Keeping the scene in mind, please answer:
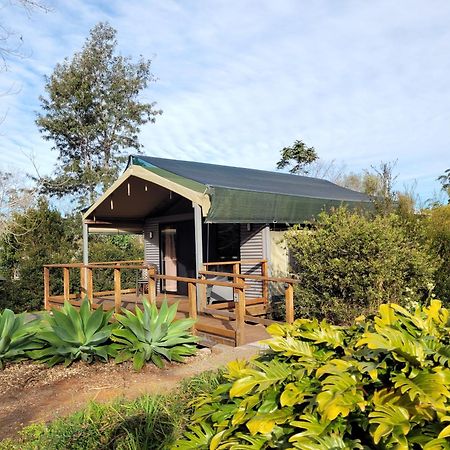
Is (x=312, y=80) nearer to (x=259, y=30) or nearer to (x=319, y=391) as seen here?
(x=259, y=30)

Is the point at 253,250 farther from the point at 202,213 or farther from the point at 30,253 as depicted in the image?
the point at 30,253

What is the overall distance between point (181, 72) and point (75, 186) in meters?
11.1

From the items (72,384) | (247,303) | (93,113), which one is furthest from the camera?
(93,113)

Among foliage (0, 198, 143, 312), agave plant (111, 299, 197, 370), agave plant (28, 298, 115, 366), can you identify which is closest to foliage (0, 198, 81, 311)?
foliage (0, 198, 143, 312)

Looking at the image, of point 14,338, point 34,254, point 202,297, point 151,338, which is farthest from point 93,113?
point 151,338

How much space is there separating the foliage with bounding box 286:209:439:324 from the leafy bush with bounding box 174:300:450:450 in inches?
191

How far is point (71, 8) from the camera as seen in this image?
9.41 metres

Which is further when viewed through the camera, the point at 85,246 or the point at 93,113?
the point at 93,113

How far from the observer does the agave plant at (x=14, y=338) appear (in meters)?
5.70

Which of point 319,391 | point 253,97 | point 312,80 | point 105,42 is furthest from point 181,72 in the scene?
point 319,391

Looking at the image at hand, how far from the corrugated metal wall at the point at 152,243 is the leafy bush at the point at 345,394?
11.2 meters

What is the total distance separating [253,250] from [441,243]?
12.9ft

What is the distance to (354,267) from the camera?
6.98 meters

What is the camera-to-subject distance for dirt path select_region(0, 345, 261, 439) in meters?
4.23
